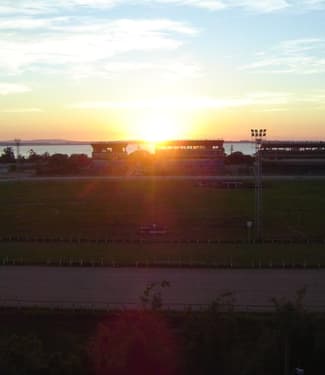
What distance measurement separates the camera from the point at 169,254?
25.3 metres

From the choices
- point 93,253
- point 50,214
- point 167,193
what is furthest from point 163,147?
point 93,253

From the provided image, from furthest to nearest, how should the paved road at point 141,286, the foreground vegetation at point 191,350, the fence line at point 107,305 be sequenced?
the paved road at point 141,286 → the fence line at point 107,305 → the foreground vegetation at point 191,350

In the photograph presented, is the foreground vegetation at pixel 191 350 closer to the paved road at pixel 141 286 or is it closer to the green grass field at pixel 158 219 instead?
the paved road at pixel 141 286

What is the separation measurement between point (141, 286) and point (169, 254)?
5.89 meters

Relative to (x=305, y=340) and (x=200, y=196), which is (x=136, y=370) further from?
(x=200, y=196)

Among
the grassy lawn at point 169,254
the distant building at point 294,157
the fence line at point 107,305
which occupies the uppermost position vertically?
the distant building at point 294,157

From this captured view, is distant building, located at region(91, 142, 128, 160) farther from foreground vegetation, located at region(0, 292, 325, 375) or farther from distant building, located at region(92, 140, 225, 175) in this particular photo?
foreground vegetation, located at region(0, 292, 325, 375)

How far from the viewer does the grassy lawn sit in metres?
23.3

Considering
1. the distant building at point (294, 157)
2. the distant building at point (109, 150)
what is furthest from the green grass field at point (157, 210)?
the distant building at point (109, 150)

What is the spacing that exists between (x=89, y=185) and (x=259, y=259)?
34.7m

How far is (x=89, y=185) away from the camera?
57.2 m

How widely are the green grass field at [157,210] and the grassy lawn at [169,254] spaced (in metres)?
3.31

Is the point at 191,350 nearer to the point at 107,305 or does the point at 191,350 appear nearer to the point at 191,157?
the point at 107,305

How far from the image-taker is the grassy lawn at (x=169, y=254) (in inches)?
918
